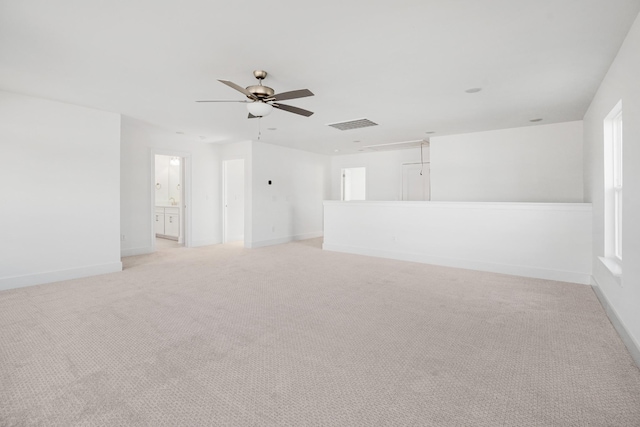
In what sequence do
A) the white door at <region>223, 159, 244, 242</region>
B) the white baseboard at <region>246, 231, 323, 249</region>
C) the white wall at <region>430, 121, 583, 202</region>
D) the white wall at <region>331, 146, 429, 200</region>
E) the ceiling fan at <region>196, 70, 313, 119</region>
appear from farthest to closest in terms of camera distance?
the white wall at <region>331, 146, 429, 200</region>
the white door at <region>223, 159, 244, 242</region>
the white baseboard at <region>246, 231, 323, 249</region>
the white wall at <region>430, 121, 583, 202</region>
the ceiling fan at <region>196, 70, 313, 119</region>

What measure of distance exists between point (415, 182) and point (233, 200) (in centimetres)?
477

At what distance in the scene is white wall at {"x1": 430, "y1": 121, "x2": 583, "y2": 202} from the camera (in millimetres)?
5535

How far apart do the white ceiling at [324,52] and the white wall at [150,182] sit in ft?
5.70

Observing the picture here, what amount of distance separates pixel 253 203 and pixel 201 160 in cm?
173

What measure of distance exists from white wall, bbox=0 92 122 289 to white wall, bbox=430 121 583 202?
6226mm

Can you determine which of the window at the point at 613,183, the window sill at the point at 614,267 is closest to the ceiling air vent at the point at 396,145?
the window at the point at 613,183

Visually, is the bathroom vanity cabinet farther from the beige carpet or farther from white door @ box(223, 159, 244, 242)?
the beige carpet

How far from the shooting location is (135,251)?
6406 mm

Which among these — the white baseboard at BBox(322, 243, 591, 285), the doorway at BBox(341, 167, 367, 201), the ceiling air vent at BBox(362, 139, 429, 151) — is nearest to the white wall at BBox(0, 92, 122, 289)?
the white baseboard at BBox(322, 243, 591, 285)

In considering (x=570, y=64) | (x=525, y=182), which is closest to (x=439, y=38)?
(x=570, y=64)

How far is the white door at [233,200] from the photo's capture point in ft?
26.4

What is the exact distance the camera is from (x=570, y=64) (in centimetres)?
311

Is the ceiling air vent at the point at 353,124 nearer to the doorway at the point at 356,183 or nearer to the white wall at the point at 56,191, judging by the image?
the white wall at the point at 56,191

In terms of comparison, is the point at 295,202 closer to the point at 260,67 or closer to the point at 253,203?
the point at 253,203
